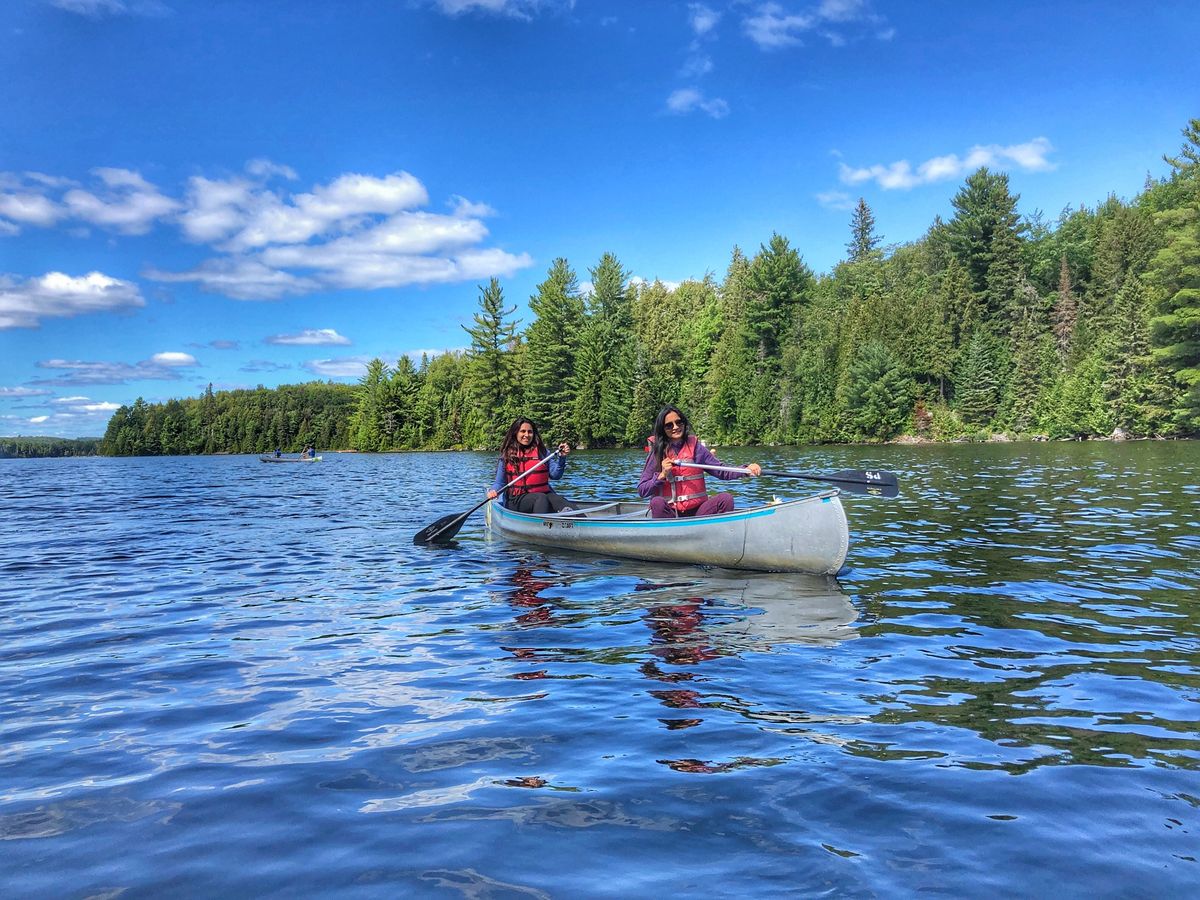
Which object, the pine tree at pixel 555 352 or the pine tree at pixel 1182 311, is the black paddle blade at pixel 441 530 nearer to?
the pine tree at pixel 1182 311

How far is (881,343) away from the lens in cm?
6831

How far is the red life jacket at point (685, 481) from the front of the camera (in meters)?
11.4

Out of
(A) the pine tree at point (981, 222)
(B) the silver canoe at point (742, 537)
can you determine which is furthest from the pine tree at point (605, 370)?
(B) the silver canoe at point (742, 537)

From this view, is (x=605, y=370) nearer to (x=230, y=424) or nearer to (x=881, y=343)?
(x=881, y=343)

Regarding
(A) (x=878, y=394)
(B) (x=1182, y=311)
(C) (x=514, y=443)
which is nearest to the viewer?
(C) (x=514, y=443)

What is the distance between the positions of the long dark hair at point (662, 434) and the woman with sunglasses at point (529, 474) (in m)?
2.95

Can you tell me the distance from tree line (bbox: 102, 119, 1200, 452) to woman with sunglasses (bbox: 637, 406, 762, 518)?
5330 centimetres

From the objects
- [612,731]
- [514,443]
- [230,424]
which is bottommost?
[612,731]

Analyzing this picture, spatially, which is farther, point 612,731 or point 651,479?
point 651,479

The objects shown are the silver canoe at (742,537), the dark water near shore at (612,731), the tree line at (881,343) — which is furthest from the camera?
the tree line at (881,343)

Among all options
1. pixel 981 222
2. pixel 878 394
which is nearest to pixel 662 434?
pixel 878 394

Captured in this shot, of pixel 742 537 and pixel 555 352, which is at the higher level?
pixel 555 352

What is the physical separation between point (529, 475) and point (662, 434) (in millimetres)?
4136

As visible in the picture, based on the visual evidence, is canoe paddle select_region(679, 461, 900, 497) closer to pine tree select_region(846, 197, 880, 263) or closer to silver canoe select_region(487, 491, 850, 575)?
silver canoe select_region(487, 491, 850, 575)
